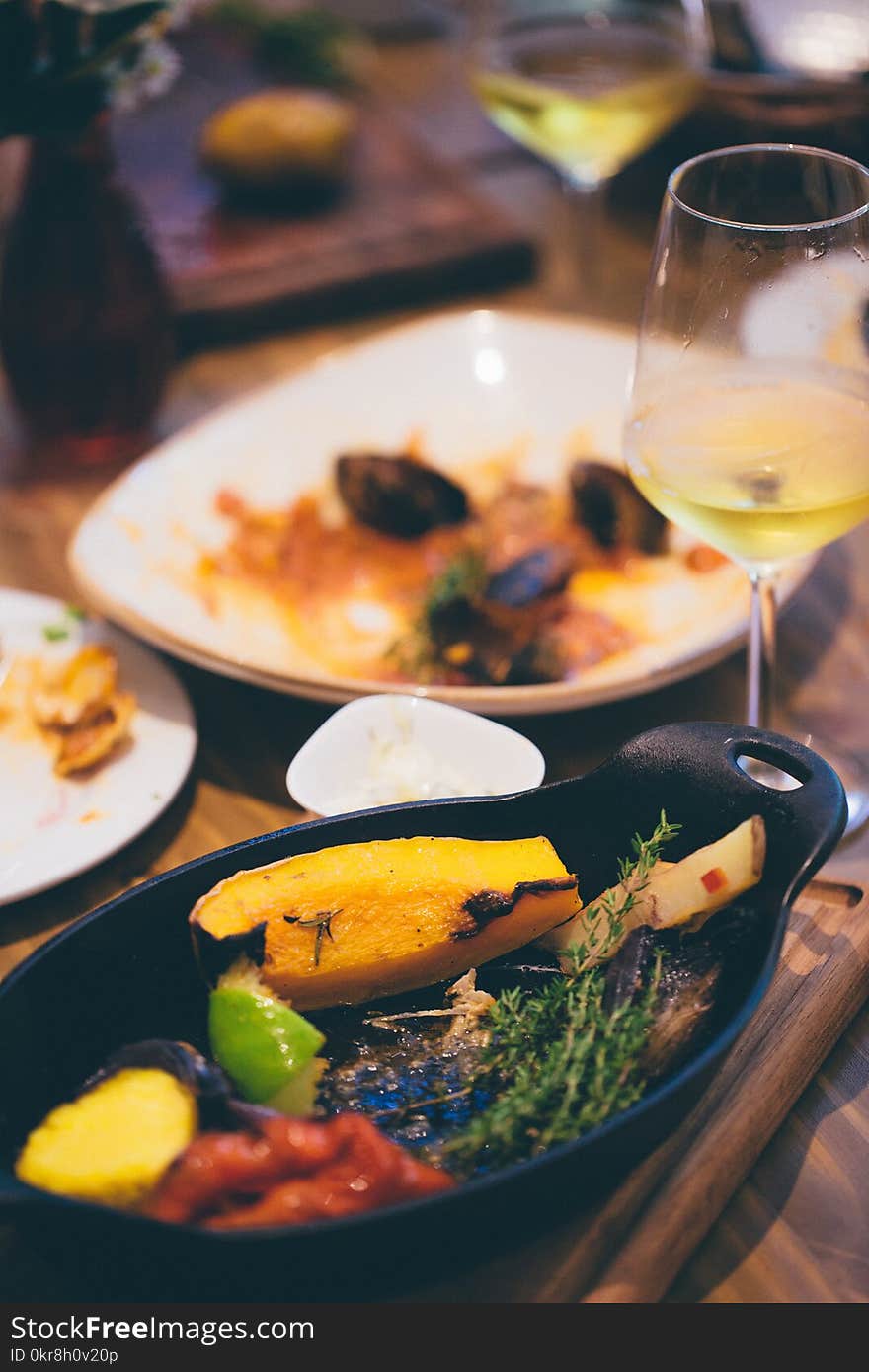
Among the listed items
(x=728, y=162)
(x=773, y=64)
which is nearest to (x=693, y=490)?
(x=728, y=162)

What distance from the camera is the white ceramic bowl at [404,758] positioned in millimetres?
1087

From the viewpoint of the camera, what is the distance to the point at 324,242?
7.02 feet

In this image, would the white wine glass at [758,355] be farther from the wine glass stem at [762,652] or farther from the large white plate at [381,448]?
the large white plate at [381,448]

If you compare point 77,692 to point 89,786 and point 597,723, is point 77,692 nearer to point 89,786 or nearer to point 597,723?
point 89,786

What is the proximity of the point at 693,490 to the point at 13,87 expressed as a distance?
0.93 meters

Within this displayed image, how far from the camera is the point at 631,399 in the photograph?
1.12 metres

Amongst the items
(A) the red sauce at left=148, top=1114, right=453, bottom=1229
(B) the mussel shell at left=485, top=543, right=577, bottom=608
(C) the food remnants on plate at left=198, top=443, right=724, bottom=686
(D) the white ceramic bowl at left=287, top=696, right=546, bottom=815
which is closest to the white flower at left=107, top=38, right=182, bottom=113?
(C) the food remnants on plate at left=198, top=443, right=724, bottom=686

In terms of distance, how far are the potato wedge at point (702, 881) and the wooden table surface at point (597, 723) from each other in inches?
7.9

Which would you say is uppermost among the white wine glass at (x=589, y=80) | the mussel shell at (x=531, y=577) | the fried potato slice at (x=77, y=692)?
the white wine glass at (x=589, y=80)

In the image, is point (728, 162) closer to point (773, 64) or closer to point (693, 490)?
point (693, 490)

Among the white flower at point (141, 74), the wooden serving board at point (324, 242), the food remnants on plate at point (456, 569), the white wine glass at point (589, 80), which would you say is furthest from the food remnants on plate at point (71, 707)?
the white wine glass at point (589, 80)

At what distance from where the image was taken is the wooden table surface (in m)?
0.88

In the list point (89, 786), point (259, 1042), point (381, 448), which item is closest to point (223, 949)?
point (259, 1042)

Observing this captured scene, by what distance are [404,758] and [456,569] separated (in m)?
0.36
